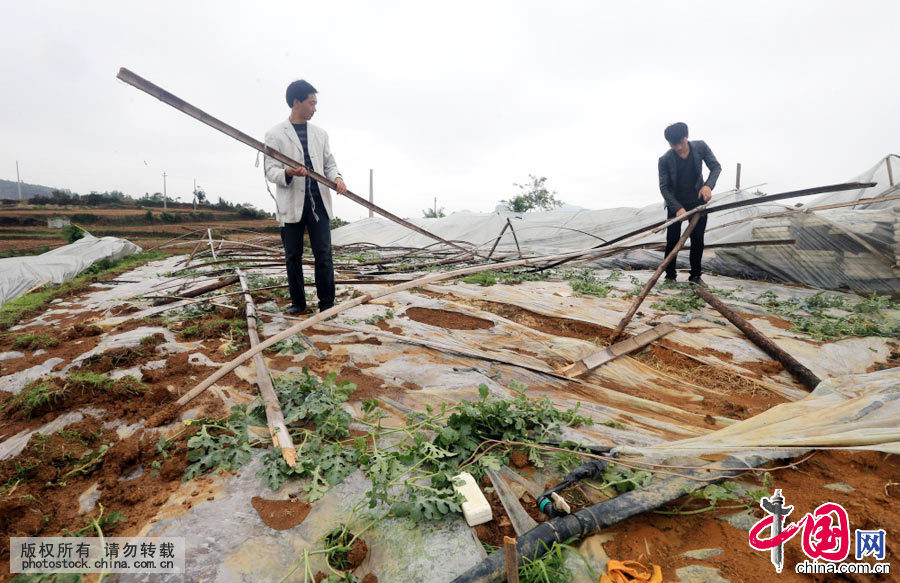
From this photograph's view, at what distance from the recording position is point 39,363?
8.41ft

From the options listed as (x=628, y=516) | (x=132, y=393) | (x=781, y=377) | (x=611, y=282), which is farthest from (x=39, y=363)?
(x=611, y=282)

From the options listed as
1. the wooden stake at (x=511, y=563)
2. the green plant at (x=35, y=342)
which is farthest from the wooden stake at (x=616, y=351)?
the green plant at (x=35, y=342)

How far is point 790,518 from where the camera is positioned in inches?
50.6

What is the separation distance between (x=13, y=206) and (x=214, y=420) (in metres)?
29.5

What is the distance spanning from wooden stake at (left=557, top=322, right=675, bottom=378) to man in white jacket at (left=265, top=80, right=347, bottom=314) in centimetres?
227

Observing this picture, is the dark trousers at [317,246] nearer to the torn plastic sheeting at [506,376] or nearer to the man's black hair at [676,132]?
the torn plastic sheeting at [506,376]

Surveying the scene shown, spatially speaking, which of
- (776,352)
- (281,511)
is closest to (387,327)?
(281,511)

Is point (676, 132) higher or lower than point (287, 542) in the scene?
higher

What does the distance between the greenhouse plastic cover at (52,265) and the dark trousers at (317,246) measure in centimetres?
A: 610

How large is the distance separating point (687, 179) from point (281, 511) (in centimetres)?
563

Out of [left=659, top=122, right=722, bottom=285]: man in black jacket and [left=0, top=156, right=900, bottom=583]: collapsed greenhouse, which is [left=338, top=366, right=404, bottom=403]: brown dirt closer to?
[left=0, top=156, right=900, bottom=583]: collapsed greenhouse

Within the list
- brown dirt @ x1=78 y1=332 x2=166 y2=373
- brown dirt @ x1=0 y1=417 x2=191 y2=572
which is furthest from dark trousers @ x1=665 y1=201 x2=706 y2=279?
brown dirt @ x1=78 y1=332 x2=166 y2=373

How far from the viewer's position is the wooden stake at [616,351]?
2.66 meters

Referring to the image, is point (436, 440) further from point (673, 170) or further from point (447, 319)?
point (673, 170)
